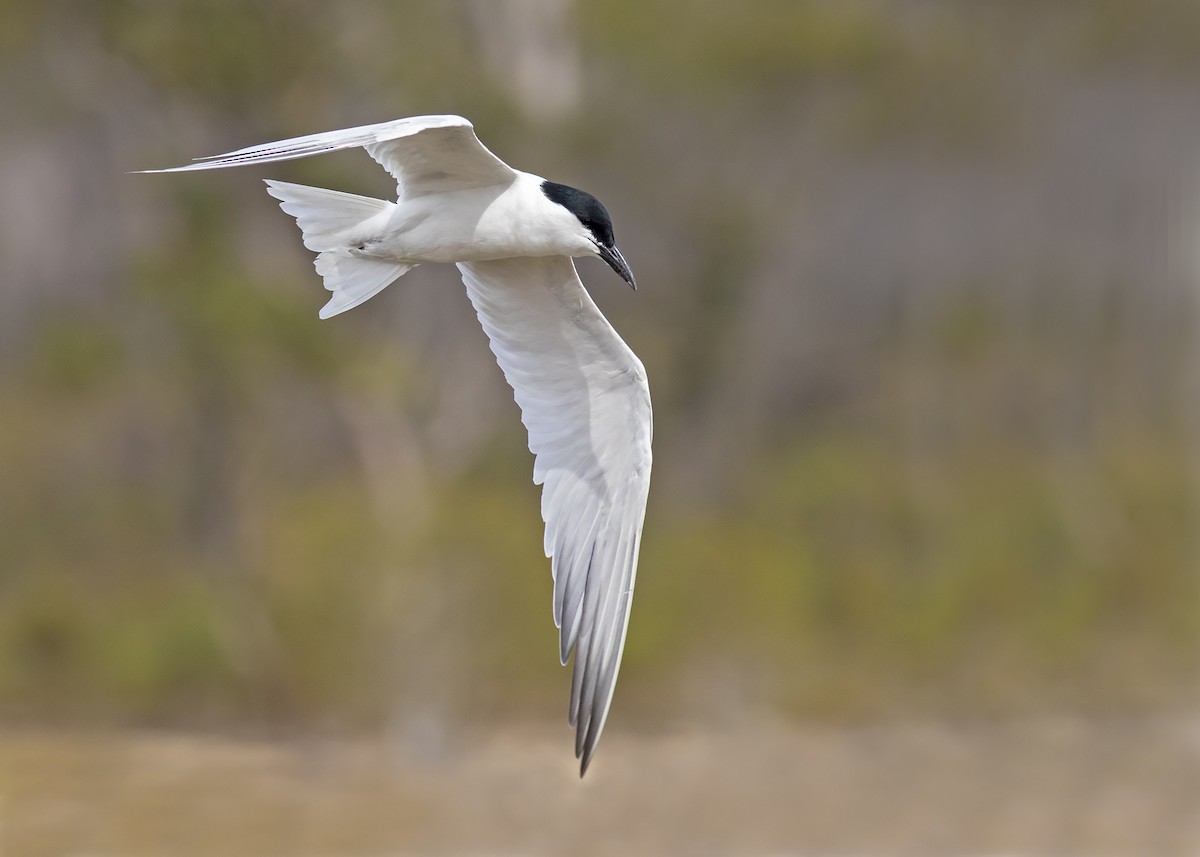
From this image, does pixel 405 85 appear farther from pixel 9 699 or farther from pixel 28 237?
pixel 28 237

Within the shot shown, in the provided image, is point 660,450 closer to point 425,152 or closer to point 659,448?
point 659,448

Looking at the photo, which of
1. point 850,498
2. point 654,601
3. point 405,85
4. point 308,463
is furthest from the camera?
point 850,498

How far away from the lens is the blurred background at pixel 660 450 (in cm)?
1080

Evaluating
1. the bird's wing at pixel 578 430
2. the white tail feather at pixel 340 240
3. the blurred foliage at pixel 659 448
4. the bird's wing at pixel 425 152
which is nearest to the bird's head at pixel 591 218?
the bird's wing at pixel 425 152

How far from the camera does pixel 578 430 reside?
554 centimetres

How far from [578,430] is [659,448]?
7.78m

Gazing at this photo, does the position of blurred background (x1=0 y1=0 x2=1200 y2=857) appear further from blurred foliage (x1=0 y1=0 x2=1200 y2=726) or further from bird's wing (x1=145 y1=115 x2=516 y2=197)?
bird's wing (x1=145 y1=115 x2=516 y2=197)

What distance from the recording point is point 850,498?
530 inches

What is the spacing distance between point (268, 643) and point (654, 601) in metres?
2.46

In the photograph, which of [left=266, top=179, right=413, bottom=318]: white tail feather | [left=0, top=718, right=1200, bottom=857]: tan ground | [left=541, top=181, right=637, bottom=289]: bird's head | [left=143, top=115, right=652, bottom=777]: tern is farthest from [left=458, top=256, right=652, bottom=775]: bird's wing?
[left=0, top=718, right=1200, bottom=857]: tan ground

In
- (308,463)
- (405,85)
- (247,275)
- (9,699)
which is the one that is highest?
(405,85)

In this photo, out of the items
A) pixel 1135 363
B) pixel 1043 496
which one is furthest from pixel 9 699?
pixel 1135 363

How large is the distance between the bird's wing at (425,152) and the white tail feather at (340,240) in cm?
14

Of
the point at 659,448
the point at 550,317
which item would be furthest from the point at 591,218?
the point at 659,448
